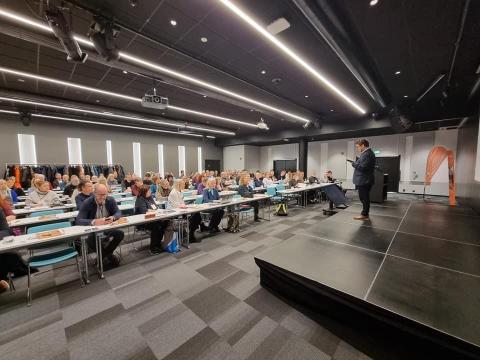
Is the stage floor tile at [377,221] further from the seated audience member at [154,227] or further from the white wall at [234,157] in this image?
the white wall at [234,157]

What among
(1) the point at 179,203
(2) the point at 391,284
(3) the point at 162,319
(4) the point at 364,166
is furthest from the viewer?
(1) the point at 179,203

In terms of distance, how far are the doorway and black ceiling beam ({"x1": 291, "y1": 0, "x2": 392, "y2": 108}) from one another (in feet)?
25.5

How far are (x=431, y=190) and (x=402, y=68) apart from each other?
339 inches

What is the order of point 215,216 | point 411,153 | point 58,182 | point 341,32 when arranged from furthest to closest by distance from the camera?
point 411,153 < point 58,182 < point 215,216 < point 341,32

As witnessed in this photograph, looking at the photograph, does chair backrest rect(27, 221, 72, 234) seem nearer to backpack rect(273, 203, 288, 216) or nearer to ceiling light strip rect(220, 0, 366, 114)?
ceiling light strip rect(220, 0, 366, 114)

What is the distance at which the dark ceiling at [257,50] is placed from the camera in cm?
287

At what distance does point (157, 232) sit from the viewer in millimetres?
3953

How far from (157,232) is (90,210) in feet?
3.91

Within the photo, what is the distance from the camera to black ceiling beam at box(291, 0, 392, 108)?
2694 millimetres

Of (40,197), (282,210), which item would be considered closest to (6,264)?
(40,197)

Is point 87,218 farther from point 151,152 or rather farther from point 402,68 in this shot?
point 151,152

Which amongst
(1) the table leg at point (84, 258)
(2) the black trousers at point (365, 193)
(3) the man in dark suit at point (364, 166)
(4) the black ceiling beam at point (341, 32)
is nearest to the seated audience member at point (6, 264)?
(1) the table leg at point (84, 258)

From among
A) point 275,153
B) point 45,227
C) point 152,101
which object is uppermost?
point 152,101

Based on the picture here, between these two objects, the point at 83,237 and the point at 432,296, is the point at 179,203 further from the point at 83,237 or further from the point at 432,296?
the point at 432,296
